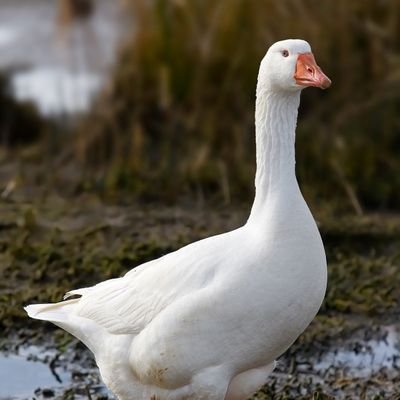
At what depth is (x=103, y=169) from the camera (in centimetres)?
953

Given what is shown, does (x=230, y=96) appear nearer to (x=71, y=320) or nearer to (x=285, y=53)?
(x=71, y=320)

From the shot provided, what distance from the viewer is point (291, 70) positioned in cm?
488

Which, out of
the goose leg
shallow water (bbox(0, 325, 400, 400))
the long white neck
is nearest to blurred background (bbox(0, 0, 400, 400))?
shallow water (bbox(0, 325, 400, 400))

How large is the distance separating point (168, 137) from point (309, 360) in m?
3.59

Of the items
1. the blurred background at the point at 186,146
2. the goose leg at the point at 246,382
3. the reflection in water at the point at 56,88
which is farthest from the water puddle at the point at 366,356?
the reflection in water at the point at 56,88

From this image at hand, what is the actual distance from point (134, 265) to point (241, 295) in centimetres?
296

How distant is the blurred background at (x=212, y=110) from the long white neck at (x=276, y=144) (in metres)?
3.88

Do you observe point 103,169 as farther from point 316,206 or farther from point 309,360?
point 309,360

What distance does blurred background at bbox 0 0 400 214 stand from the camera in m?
9.16

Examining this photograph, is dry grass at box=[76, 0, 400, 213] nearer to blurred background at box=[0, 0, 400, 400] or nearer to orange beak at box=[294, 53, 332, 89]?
blurred background at box=[0, 0, 400, 400]

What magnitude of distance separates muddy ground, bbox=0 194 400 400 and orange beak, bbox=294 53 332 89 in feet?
5.87

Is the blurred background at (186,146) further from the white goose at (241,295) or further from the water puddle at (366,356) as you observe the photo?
the white goose at (241,295)

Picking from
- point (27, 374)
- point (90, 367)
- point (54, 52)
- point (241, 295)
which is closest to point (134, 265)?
point (90, 367)

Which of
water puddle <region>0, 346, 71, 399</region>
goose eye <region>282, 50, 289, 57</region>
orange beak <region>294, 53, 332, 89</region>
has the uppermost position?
goose eye <region>282, 50, 289, 57</region>
